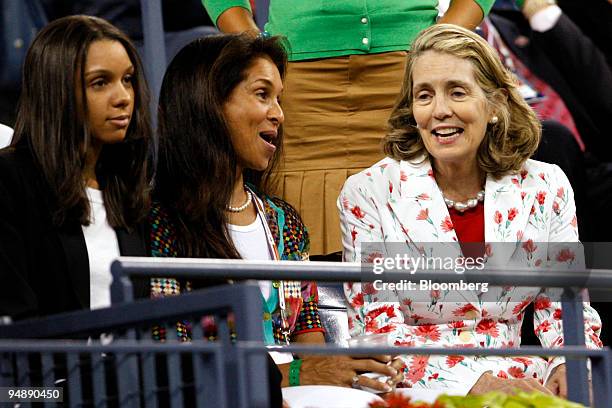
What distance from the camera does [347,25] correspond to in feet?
13.3

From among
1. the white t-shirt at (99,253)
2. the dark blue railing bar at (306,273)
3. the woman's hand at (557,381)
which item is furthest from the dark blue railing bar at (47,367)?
the woman's hand at (557,381)

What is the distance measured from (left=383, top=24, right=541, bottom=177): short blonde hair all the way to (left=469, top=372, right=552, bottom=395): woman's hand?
67 cm

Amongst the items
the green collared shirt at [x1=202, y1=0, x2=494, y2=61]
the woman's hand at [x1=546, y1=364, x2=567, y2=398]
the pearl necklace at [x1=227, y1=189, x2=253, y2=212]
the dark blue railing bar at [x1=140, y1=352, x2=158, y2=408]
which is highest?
the green collared shirt at [x1=202, y1=0, x2=494, y2=61]

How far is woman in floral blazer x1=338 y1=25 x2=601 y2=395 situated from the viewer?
11.6ft

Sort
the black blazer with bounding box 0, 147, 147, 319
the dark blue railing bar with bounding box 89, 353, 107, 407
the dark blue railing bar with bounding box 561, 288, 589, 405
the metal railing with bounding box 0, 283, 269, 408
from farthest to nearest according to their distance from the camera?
the black blazer with bounding box 0, 147, 147, 319 → the dark blue railing bar with bounding box 561, 288, 589, 405 → the dark blue railing bar with bounding box 89, 353, 107, 407 → the metal railing with bounding box 0, 283, 269, 408

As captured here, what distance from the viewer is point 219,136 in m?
3.60

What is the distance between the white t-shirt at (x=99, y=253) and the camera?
10.3 feet

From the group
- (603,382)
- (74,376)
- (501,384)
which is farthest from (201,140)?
(603,382)

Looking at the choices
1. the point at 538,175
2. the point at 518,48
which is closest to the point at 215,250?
the point at 538,175

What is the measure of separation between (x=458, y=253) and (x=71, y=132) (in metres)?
1.13

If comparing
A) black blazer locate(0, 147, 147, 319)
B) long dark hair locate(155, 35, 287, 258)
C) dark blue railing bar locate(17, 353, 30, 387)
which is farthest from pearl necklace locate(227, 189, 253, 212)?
dark blue railing bar locate(17, 353, 30, 387)

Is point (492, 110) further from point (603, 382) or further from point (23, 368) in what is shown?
point (23, 368)

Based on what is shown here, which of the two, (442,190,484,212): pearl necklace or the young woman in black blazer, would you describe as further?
(442,190,484,212): pearl necklace

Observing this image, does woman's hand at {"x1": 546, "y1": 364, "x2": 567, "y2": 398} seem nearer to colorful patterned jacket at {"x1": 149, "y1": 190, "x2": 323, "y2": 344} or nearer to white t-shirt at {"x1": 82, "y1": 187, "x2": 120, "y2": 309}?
colorful patterned jacket at {"x1": 149, "y1": 190, "x2": 323, "y2": 344}
